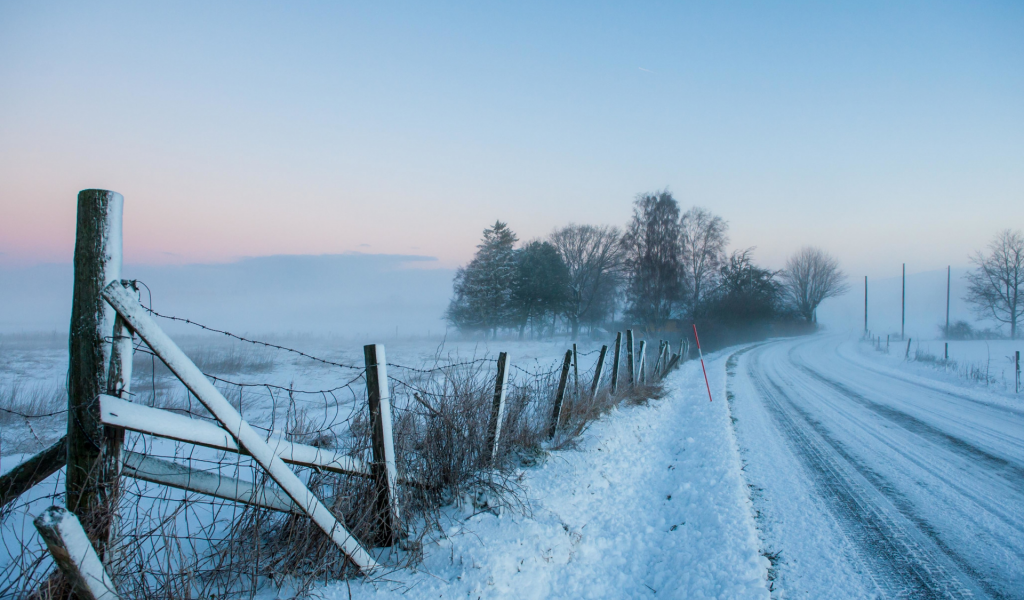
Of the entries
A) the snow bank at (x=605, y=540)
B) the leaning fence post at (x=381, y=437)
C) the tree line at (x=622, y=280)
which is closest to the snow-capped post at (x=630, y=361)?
the snow bank at (x=605, y=540)

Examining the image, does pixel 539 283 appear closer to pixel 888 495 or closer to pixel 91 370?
pixel 888 495

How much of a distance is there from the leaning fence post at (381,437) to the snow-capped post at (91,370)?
1371 millimetres

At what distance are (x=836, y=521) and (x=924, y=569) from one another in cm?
79

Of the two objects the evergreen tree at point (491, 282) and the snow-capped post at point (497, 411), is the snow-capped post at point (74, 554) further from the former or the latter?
the evergreen tree at point (491, 282)

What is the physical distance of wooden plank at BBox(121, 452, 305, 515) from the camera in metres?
2.29

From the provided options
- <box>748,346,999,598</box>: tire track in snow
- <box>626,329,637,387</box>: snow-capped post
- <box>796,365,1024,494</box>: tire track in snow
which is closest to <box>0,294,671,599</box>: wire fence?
<box>748,346,999,598</box>: tire track in snow

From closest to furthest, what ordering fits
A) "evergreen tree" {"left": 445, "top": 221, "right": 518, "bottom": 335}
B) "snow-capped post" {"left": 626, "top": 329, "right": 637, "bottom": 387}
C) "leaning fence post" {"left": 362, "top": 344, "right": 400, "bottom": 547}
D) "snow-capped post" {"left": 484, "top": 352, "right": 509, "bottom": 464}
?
"leaning fence post" {"left": 362, "top": 344, "right": 400, "bottom": 547} < "snow-capped post" {"left": 484, "top": 352, "right": 509, "bottom": 464} < "snow-capped post" {"left": 626, "top": 329, "right": 637, "bottom": 387} < "evergreen tree" {"left": 445, "top": 221, "right": 518, "bottom": 335}

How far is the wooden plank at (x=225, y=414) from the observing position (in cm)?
207

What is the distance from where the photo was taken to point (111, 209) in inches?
84.9

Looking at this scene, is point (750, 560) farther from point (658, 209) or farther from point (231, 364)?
point (658, 209)

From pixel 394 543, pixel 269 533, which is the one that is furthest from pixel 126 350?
pixel 394 543

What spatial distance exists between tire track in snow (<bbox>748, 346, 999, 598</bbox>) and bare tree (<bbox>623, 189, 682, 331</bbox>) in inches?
1059

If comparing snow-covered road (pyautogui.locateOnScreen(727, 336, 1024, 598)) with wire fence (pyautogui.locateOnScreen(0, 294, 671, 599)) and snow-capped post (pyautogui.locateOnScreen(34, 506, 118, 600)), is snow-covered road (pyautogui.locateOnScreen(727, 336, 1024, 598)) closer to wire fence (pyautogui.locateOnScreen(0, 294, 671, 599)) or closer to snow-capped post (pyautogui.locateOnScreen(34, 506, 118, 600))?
wire fence (pyautogui.locateOnScreen(0, 294, 671, 599))

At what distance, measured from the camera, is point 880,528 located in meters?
4.15
